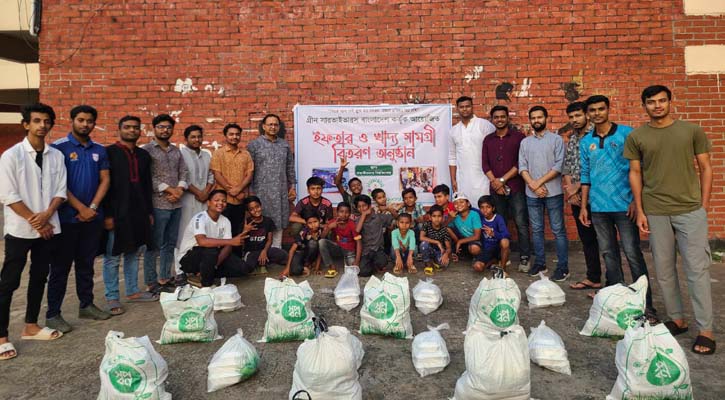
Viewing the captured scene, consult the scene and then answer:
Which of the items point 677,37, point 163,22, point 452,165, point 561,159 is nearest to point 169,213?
point 163,22

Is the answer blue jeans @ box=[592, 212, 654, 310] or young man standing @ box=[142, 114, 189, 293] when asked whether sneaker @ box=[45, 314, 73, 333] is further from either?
blue jeans @ box=[592, 212, 654, 310]

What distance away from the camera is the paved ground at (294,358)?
253 centimetres

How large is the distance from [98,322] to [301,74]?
3.85 meters

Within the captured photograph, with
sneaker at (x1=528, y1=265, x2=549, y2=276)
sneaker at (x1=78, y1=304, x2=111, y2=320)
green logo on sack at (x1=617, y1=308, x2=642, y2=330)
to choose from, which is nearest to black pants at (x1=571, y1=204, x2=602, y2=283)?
sneaker at (x1=528, y1=265, x2=549, y2=276)

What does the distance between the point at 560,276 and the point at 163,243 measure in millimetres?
4288

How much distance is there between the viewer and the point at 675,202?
3.08 metres

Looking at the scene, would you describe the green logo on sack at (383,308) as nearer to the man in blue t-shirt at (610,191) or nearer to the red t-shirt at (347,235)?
the red t-shirt at (347,235)

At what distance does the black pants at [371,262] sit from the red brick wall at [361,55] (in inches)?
87.6

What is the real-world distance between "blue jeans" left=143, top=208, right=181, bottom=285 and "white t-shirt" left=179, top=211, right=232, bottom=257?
6.5 inches

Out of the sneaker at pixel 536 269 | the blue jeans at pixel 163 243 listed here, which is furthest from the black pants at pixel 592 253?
the blue jeans at pixel 163 243

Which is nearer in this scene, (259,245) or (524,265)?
(524,265)

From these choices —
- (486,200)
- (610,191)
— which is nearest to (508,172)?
(486,200)

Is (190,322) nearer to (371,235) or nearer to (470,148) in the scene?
(371,235)

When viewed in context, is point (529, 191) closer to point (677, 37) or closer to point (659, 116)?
point (659, 116)
